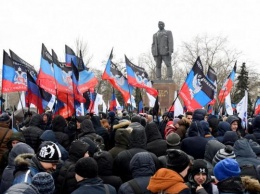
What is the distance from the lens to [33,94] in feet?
31.3

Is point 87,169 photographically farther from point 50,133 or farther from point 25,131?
point 25,131

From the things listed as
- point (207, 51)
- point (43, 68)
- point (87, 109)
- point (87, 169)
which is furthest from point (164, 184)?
point (207, 51)

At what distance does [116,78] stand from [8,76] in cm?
301

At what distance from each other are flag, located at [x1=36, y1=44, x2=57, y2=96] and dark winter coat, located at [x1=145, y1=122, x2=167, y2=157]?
12.6 feet

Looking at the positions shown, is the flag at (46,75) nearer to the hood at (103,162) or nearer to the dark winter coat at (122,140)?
the dark winter coat at (122,140)

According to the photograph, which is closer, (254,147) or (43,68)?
(254,147)

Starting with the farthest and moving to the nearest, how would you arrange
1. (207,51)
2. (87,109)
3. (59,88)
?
1. (207,51)
2. (87,109)
3. (59,88)

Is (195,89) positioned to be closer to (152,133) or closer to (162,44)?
(152,133)

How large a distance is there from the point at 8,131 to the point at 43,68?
12.1 feet

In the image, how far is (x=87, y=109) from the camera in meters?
10.8

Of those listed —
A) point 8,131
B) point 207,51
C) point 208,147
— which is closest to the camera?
point 208,147

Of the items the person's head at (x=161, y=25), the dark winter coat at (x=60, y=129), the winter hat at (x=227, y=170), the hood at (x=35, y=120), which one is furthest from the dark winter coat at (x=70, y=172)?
the person's head at (x=161, y=25)

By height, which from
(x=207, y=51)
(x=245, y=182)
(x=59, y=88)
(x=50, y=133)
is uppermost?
(x=207, y=51)

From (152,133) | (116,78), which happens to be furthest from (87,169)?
(116,78)
